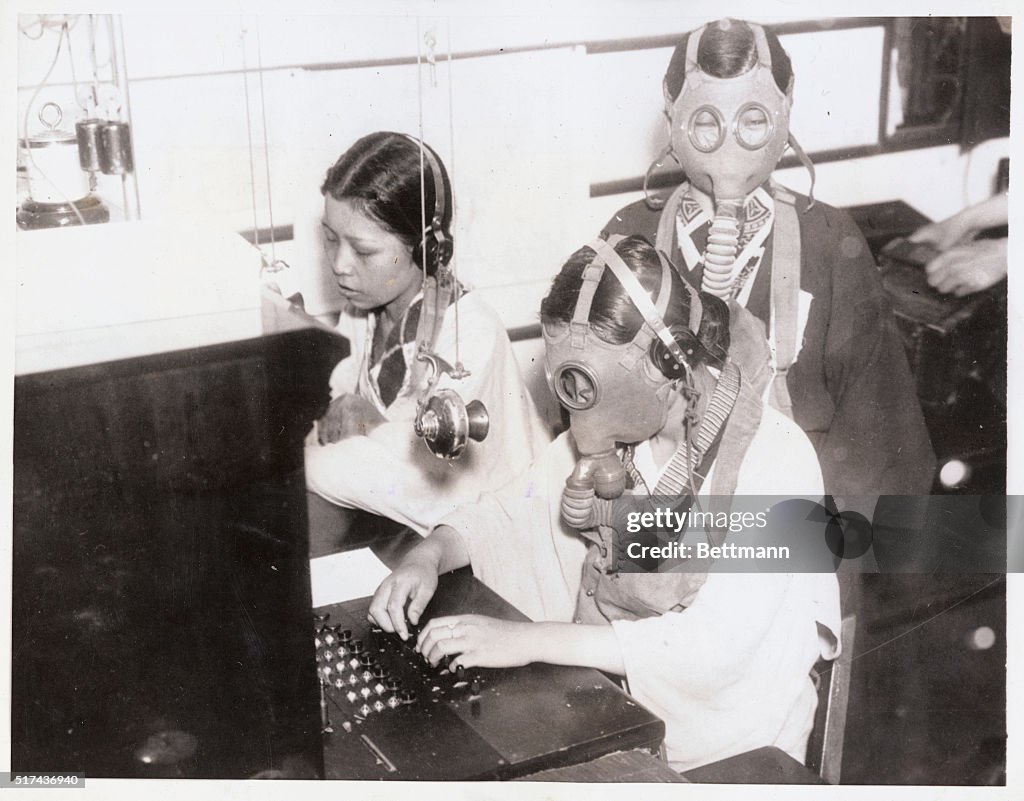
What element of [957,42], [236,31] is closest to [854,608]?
[957,42]

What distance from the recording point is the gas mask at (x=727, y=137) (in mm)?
1630

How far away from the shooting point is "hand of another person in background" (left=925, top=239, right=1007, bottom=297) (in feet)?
5.52

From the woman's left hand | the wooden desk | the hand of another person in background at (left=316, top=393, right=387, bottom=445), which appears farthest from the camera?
the hand of another person in background at (left=316, top=393, right=387, bottom=445)

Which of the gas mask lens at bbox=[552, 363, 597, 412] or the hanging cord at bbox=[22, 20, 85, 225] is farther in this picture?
the hanging cord at bbox=[22, 20, 85, 225]

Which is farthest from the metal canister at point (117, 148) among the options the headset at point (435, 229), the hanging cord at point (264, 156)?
the headset at point (435, 229)

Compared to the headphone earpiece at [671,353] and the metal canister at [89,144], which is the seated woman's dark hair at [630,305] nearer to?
the headphone earpiece at [671,353]

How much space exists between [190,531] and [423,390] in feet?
1.81

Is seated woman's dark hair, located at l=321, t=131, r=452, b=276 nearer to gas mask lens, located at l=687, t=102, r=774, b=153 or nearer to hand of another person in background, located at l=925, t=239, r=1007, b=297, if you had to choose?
gas mask lens, located at l=687, t=102, r=774, b=153

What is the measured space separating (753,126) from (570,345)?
43 cm

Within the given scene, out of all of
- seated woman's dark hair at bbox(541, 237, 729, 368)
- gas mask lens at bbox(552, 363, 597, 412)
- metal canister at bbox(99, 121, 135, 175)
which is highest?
metal canister at bbox(99, 121, 135, 175)

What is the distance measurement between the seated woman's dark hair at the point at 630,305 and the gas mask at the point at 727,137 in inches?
2.4

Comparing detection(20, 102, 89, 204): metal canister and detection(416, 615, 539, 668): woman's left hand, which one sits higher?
detection(20, 102, 89, 204): metal canister

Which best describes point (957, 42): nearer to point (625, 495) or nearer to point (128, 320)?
point (625, 495)

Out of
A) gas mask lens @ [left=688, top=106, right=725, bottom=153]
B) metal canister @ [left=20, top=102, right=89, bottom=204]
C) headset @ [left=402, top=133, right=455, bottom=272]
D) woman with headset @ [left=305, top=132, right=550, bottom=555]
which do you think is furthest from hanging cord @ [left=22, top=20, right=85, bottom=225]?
gas mask lens @ [left=688, top=106, right=725, bottom=153]
